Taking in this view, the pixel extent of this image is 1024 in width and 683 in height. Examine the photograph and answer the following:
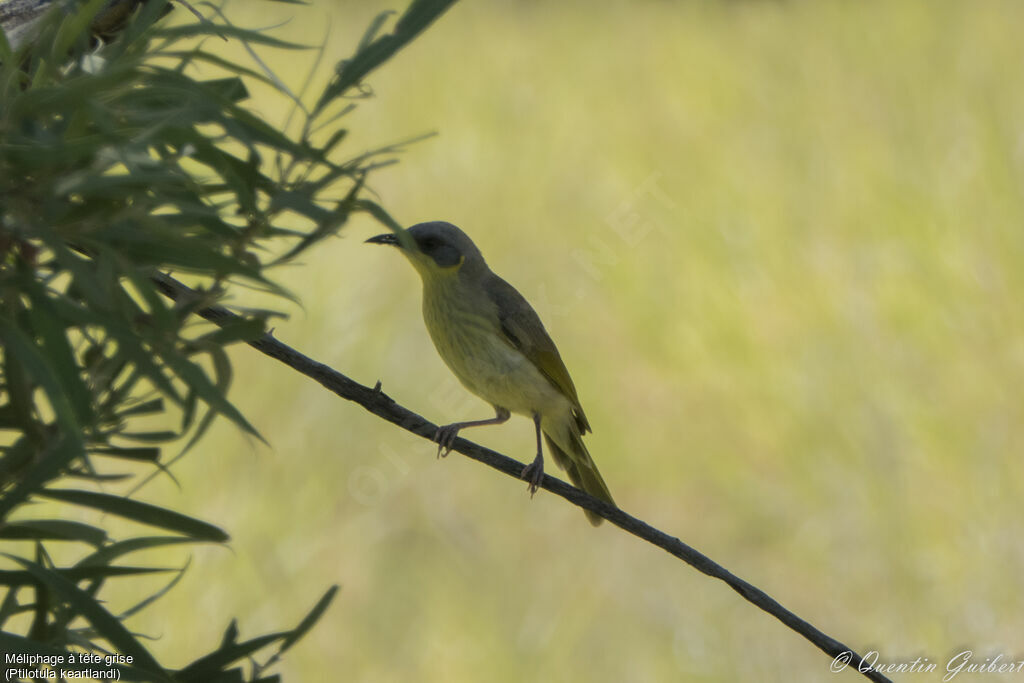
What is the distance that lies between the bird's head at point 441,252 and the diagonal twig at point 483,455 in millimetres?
1369

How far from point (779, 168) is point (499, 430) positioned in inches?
103

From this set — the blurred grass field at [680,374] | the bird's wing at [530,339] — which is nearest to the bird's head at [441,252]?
the bird's wing at [530,339]

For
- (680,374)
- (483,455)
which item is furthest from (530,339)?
(680,374)

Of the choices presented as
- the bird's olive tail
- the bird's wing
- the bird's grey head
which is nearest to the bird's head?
the bird's grey head

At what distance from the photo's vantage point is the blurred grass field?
4648 millimetres

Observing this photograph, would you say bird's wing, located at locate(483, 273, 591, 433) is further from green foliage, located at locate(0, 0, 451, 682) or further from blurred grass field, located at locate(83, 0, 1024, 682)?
green foliage, located at locate(0, 0, 451, 682)

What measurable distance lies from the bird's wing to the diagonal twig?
4.90ft

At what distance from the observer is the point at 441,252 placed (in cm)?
291

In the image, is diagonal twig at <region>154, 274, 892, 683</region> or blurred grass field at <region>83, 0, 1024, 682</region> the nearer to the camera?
diagonal twig at <region>154, 274, 892, 683</region>

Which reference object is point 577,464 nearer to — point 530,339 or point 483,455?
point 530,339

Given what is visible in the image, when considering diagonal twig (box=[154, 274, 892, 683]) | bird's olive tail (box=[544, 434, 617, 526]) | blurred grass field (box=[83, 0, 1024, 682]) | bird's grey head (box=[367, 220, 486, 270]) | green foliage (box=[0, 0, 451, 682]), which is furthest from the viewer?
blurred grass field (box=[83, 0, 1024, 682])

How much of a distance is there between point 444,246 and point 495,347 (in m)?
0.29

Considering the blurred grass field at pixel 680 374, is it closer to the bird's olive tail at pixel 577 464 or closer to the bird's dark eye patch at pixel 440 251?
the bird's olive tail at pixel 577 464

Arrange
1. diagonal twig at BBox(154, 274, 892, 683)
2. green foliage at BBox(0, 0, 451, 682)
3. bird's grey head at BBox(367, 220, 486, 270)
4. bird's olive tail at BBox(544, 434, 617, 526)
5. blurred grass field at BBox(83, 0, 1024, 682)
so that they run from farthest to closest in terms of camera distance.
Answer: blurred grass field at BBox(83, 0, 1024, 682)
bird's olive tail at BBox(544, 434, 617, 526)
bird's grey head at BBox(367, 220, 486, 270)
diagonal twig at BBox(154, 274, 892, 683)
green foliage at BBox(0, 0, 451, 682)
